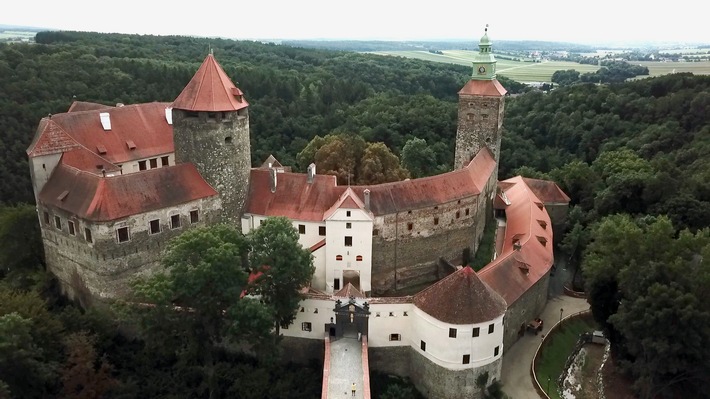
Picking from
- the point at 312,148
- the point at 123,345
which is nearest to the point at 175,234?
the point at 123,345

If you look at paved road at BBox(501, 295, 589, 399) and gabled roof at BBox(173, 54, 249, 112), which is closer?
paved road at BBox(501, 295, 589, 399)

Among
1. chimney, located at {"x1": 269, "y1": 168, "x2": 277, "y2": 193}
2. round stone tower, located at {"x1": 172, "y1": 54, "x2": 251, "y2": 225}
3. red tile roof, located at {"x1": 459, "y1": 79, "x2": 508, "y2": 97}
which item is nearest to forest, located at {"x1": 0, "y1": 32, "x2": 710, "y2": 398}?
red tile roof, located at {"x1": 459, "y1": 79, "x2": 508, "y2": 97}

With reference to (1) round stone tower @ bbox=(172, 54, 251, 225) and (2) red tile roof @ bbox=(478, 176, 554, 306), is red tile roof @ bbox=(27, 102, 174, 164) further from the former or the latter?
(2) red tile roof @ bbox=(478, 176, 554, 306)

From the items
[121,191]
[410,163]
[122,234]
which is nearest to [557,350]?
[122,234]

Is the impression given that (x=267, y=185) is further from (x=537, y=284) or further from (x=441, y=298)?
(x=537, y=284)

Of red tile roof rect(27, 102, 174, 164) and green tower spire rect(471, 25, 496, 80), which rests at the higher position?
green tower spire rect(471, 25, 496, 80)
